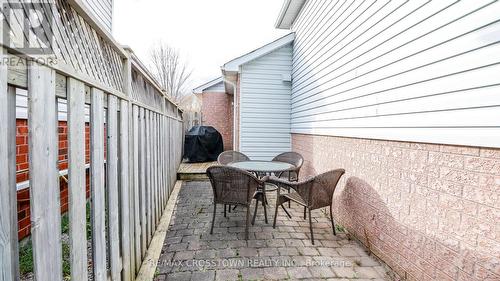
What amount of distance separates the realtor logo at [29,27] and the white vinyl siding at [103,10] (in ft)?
16.4

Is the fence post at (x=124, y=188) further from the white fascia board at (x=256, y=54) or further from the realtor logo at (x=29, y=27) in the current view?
the white fascia board at (x=256, y=54)

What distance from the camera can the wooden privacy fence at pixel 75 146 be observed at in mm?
887

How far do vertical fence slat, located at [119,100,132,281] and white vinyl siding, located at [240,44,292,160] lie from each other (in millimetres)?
4673

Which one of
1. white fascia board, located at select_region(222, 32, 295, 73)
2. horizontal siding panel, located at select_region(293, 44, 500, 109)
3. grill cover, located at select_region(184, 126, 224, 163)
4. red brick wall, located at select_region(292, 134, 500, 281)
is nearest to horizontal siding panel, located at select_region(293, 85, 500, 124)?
horizontal siding panel, located at select_region(293, 44, 500, 109)

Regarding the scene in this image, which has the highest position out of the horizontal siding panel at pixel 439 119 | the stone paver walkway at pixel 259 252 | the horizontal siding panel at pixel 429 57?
the horizontal siding panel at pixel 429 57

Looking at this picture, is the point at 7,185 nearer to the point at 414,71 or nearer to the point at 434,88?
the point at 434,88

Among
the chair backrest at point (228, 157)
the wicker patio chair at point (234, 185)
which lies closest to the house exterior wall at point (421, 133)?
Answer: the wicker patio chair at point (234, 185)

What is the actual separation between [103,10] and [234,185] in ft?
18.4

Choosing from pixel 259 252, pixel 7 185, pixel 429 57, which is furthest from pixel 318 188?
pixel 7 185

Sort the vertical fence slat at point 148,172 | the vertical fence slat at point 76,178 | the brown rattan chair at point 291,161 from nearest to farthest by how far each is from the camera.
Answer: the vertical fence slat at point 76,178 → the vertical fence slat at point 148,172 → the brown rattan chair at point 291,161

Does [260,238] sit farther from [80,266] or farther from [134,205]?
[80,266]

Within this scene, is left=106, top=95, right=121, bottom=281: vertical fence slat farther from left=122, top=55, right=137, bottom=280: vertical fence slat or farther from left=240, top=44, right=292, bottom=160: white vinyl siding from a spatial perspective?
left=240, top=44, right=292, bottom=160: white vinyl siding

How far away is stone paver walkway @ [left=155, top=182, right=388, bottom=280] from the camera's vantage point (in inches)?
95.3

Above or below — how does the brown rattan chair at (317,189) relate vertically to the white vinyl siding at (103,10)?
below
